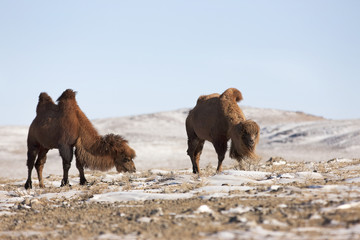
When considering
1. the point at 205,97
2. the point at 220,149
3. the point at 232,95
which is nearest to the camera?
the point at 220,149

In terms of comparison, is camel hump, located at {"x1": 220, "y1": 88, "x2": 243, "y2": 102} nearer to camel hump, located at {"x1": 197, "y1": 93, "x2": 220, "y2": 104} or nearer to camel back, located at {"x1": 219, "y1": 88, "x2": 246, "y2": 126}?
camel back, located at {"x1": 219, "y1": 88, "x2": 246, "y2": 126}

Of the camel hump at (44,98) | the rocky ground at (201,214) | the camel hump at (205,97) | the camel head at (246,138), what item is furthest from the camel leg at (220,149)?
the camel hump at (44,98)

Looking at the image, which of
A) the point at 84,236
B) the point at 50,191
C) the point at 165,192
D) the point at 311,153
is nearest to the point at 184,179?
the point at 165,192

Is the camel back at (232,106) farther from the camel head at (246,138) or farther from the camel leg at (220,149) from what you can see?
the camel head at (246,138)

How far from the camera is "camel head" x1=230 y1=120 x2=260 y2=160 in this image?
35.9 feet

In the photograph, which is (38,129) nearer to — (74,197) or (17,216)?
(74,197)

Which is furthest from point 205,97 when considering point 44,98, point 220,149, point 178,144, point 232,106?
point 178,144

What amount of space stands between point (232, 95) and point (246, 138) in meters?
2.70

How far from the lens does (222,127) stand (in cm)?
1268

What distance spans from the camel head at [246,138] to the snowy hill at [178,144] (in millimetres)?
9208

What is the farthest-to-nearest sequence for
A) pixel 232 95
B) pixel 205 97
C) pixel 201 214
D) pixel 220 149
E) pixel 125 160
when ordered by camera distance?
pixel 205 97
pixel 232 95
pixel 220 149
pixel 125 160
pixel 201 214

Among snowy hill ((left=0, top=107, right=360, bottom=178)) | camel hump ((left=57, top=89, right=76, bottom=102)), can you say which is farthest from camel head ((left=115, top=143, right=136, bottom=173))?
snowy hill ((left=0, top=107, right=360, bottom=178))

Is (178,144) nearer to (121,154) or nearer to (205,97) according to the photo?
(205,97)

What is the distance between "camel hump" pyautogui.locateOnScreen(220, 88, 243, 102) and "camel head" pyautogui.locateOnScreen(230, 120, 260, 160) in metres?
2.05
